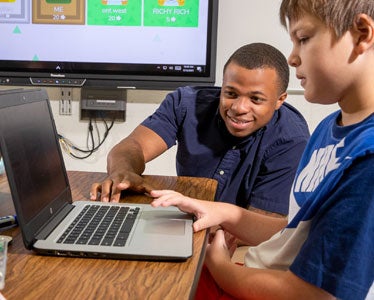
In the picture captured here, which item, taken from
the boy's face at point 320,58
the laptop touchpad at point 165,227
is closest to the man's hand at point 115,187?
the laptop touchpad at point 165,227

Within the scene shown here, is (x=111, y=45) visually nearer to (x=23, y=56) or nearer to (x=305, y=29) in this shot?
(x=23, y=56)

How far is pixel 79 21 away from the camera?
2342mm

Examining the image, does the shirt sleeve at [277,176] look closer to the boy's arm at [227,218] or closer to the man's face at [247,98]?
the man's face at [247,98]

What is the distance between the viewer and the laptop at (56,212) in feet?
2.46

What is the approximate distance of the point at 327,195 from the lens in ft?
2.34

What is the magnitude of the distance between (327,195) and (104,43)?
186cm

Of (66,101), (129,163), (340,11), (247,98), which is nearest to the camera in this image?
(340,11)

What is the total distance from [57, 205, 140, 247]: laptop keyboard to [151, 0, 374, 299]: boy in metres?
0.09

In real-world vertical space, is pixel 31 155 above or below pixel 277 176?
above

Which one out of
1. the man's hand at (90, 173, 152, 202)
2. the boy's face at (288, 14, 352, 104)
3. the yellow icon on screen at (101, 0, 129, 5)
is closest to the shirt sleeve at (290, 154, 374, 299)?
the boy's face at (288, 14, 352, 104)

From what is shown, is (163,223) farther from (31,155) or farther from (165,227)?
(31,155)

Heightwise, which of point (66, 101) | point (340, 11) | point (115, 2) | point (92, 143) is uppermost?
point (115, 2)

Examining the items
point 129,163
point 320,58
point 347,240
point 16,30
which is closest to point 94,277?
point 347,240

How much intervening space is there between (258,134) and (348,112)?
30.0 inches
